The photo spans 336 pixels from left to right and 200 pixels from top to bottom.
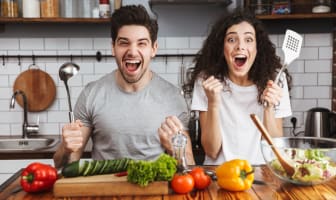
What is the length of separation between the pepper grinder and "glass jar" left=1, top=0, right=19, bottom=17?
1.95 metres

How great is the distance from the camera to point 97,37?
10.6ft

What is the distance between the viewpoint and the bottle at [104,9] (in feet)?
9.93

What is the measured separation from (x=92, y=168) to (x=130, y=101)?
0.66m


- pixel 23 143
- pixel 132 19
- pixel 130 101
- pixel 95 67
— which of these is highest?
pixel 132 19

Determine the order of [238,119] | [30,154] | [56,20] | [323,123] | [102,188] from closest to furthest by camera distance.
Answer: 1. [102,188]
2. [238,119]
3. [30,154]
4. [323,123]
5. [56,20]

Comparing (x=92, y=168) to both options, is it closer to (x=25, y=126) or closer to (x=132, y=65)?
(x=132, y=65)

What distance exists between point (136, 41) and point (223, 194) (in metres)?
0.86

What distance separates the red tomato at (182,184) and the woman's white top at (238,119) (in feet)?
2.34

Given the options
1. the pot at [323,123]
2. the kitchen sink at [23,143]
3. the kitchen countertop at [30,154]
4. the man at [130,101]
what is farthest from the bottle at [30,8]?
the pot at [323,123]

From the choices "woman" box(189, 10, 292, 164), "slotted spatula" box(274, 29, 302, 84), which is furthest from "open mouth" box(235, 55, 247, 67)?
"slotted spatula" box(274, 29, 302, 84)

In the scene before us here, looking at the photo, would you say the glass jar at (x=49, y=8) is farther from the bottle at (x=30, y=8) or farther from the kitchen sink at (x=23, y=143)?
the kitchen sink at (x=23, y=143)

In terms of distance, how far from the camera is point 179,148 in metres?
1.52

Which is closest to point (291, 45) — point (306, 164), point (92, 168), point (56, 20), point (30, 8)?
point (306, 164)

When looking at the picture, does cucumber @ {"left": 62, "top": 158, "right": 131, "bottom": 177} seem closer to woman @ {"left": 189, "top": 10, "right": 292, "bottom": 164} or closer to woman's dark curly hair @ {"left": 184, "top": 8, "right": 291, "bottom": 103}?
woman @ {"left": 189, "top": 10, "right": 292, "bottom": 164}
